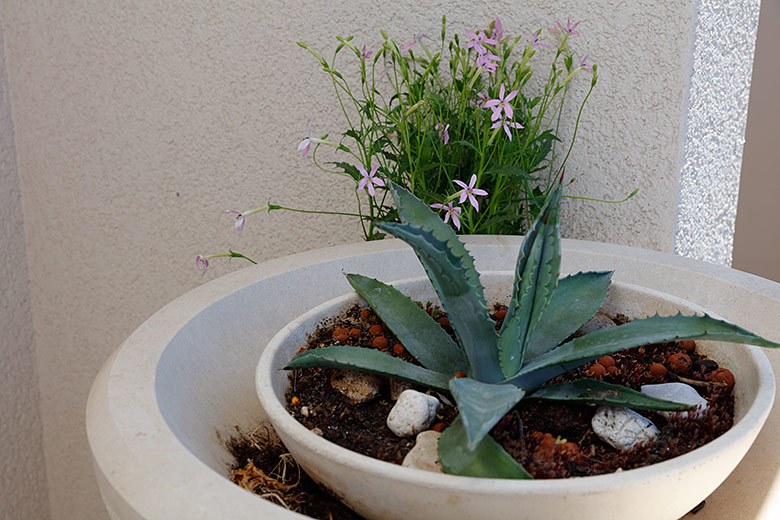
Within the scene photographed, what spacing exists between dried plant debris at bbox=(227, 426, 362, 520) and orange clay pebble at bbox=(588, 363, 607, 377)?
0.28m

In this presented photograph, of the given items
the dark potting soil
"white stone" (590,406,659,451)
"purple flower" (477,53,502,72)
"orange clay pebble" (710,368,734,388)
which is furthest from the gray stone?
"purple flower" (477,53,502,72)

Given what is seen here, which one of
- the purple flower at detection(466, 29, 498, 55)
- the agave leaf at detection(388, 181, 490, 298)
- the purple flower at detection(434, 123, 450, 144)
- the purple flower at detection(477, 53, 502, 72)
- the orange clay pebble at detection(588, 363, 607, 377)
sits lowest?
the orange clay pebble at detection(588, 363, 607, 377)

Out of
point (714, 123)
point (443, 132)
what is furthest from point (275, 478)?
point (714, 123)

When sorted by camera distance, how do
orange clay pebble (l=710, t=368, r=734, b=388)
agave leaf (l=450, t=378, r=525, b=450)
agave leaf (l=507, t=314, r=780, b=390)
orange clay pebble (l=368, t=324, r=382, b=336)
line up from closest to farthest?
1. agave leaf (l=450, t=378, r=525, b=450)
2. agave leaf (l=507, t=314, r=780, b=390)
3. orange clay pebble (l=710, t=368, r=734, b=388)
4. orange clay pebble (l=368, t=324, r=382, b=336)

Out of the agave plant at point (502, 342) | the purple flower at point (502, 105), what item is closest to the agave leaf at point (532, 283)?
the agave plant at point (502, 342)

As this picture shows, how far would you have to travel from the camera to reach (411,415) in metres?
0.61

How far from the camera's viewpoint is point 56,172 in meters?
1.66

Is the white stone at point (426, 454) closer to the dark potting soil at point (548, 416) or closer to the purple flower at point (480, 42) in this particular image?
the dark potting soil at point (548, 416)

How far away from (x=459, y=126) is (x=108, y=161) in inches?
37.7

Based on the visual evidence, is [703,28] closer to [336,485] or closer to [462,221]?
[462,221]

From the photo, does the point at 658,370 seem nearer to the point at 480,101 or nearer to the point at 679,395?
the point at 679,395

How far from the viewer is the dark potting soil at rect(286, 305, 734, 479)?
1.86ft

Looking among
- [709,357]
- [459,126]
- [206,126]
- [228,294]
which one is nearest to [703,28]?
[459,126]

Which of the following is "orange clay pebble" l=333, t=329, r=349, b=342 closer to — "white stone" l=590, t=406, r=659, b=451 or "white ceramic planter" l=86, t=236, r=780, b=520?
"white ceramic planter" l=86, t=236, r=780, b=520
